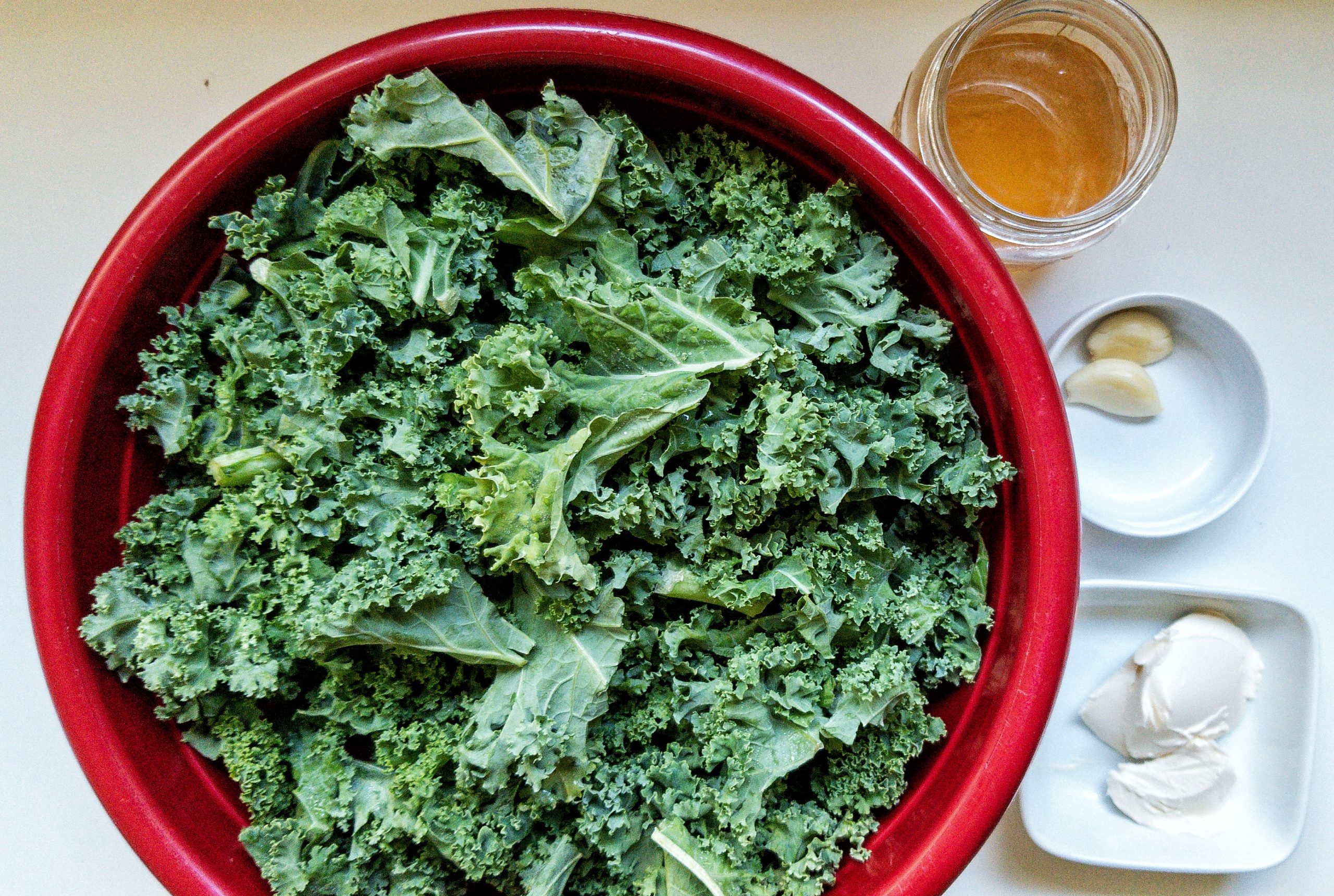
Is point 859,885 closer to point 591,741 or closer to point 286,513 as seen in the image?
point 591,741

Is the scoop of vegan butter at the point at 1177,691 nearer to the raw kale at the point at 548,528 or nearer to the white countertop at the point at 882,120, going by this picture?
the white countertop at the point at 882,120

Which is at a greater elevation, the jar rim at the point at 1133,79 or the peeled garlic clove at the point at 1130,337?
the jar rim at the point at 1133,79

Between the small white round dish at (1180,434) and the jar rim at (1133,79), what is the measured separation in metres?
0.27

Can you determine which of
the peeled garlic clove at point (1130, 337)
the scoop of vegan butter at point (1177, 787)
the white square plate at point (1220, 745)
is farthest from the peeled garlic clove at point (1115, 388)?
the scoop of vegan butter at point (1177, 787)

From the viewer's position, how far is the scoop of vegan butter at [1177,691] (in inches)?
65.4

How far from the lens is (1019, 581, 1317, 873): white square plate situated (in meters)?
1.69

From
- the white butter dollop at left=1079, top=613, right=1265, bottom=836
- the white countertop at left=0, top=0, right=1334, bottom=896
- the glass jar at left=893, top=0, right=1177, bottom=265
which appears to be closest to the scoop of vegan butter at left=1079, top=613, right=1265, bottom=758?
the white butter dollop at left=1079, top=613, right=1265, bottom=836

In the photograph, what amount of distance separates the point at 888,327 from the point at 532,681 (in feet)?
2.49

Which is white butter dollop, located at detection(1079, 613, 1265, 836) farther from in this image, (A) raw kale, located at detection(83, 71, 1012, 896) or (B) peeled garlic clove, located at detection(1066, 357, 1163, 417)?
(A) raw kale, located at detection(83, 71, 1012, 896)

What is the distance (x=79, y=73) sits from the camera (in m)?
1.72

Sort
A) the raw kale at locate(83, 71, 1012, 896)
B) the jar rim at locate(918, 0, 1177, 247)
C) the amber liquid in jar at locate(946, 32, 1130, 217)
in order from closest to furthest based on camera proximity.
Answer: the raw kale at locate(83, 71, 1012, 896) < the jar rim at locate(918, 0, 1177, 247) < the amber liquid in jar at locate(946, 32, 1130, 217)

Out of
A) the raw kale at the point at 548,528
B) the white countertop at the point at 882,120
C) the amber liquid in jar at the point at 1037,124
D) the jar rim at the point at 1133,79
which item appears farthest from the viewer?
the white countertop at the point at 882,120

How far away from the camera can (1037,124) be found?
163cm

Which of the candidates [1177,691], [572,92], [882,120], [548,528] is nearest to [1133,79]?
[882,120]
